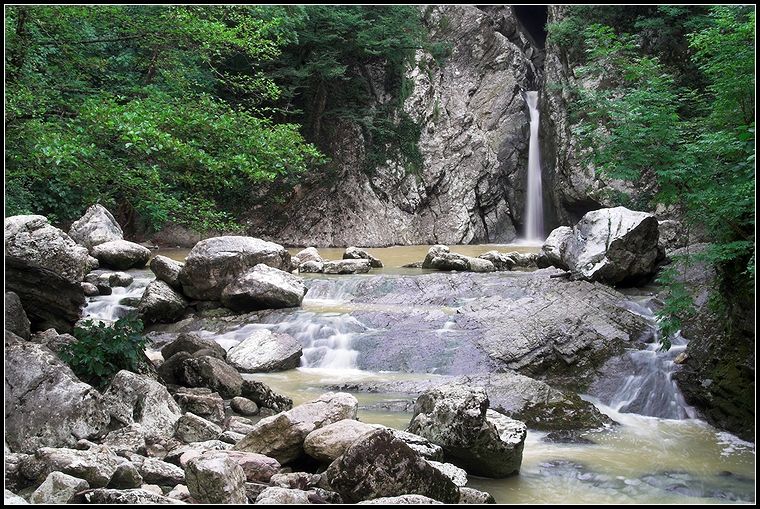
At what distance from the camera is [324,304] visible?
13.4 meters

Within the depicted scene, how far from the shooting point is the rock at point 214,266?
12961 mm

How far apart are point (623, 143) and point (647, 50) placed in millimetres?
15219

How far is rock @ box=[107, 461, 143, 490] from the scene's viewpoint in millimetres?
4781

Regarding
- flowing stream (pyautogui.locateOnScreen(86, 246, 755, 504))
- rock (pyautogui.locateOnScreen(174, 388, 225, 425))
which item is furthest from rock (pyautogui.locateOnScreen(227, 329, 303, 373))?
rock (pyautogui.locateOnScreen(174, 388, 225, 425))

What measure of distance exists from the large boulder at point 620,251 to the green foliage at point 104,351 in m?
8.93

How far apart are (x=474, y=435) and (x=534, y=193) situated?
2376 centimetres

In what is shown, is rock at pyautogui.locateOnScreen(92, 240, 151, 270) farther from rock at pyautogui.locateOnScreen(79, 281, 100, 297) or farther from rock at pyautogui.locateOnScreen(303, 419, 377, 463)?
rock at pyautogui.locateOnScreen(303, 419, 377, 463)

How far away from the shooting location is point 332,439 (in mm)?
5496

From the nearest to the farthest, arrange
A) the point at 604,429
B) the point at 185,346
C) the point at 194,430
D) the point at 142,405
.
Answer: the point at 194,430
the point at 142,405
the point at 604,429
the point at 185,346

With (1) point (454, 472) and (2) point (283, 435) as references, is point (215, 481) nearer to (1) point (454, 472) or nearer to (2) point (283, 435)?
(2) point (283, 435)

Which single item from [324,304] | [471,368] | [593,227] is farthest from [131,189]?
[593,227]

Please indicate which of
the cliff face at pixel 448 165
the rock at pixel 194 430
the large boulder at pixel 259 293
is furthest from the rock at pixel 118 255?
the rock at pixel 194 430

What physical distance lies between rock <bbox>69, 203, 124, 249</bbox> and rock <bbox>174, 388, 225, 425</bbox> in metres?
11.5

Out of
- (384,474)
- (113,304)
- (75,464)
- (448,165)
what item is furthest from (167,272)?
(448,165)
